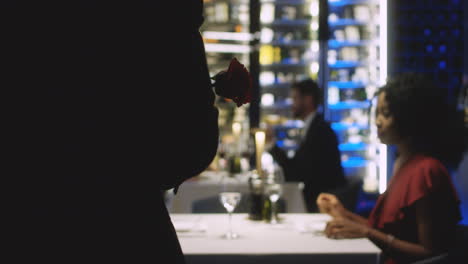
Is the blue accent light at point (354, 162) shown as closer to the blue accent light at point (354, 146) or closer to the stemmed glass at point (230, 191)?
the blue accent light at point (354, 146)

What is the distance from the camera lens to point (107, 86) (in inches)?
32.1

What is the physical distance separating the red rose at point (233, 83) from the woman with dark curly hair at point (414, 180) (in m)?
1.14

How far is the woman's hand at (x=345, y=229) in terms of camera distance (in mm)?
2131

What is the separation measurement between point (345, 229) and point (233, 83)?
1.30m

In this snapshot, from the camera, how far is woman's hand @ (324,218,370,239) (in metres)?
2.13

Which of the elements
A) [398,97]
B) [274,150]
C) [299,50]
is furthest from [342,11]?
[398,97]

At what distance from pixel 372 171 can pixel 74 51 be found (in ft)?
25.0

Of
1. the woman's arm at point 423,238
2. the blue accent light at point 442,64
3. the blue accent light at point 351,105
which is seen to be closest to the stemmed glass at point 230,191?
the woman's arm at point 423,238

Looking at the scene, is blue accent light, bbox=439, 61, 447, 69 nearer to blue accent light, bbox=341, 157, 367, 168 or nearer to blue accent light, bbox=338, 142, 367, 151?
blue accent light, bbox=338, 142, 367, 151

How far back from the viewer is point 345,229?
217 cm

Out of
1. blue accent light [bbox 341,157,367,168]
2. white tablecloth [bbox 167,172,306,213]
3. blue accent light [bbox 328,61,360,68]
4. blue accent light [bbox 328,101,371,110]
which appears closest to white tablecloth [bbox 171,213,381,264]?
white tablecloth [bbox 167,172,306,213]

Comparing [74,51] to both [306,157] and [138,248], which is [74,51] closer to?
[138,248]

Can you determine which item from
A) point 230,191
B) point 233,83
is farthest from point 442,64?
point 233,83

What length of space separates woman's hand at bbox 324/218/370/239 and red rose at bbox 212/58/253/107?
1.25 meters
